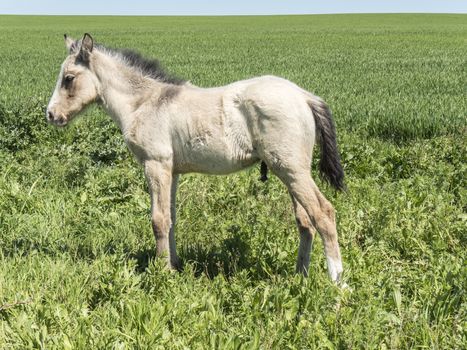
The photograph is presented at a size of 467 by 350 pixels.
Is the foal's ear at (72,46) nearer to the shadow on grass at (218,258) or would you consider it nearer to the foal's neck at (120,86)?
the foal's neck at (120,86)

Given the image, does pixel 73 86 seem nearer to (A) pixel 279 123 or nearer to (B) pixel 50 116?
(B) pixel 50 116

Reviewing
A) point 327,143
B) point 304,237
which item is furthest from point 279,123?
point 304,237

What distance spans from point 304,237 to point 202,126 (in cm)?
143

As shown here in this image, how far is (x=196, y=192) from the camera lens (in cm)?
764

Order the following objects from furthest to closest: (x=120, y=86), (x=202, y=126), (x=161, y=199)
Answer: (x=120, y=86) → (x=161, y=199) → (x=202, y=126)

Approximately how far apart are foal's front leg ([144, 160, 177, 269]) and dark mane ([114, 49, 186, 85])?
103cm

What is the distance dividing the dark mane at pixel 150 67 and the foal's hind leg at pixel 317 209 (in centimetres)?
166

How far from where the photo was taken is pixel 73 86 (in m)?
5.64

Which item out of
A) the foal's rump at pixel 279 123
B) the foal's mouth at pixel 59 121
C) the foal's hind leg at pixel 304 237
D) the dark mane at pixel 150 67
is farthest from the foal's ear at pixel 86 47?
the foal's hind leg at pixel 304 237

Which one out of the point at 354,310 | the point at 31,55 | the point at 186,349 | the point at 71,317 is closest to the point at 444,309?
the point at 354,310

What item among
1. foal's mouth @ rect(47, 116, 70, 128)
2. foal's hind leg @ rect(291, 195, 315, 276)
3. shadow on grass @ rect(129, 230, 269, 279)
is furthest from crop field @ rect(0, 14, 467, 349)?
foal's mouth @ rect(47, 116, 70, 128)

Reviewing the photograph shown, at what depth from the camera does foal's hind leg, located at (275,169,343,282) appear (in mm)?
4895

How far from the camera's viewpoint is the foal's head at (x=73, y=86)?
5609mm

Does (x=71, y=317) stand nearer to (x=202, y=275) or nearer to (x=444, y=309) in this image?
(x=202, y=275)
